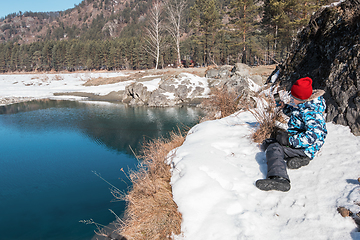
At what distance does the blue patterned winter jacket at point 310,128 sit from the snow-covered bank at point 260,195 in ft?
0.76

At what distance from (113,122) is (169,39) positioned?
51.1m

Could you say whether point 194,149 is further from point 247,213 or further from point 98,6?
point 98,6

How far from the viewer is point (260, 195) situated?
2.58 metres

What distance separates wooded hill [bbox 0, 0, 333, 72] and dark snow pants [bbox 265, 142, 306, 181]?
2.55 meters

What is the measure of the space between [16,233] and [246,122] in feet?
17.8

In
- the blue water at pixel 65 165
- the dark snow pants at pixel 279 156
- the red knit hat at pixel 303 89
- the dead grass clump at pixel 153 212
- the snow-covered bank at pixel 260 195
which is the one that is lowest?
the blue water at pixel 65 165

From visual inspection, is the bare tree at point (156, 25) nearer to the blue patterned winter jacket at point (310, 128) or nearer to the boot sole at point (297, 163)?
the blue patterned winter jacket at point (310, 128)

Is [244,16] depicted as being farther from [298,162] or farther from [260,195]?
[260,195]

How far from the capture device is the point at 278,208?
2373 millimetres

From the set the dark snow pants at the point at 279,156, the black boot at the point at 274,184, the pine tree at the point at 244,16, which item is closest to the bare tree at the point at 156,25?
the pine tree at the point at 244,16

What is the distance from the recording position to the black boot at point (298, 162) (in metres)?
2.86

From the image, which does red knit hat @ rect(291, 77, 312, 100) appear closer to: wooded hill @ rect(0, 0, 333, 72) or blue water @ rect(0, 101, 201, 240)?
wooded hill @ rect(0, 0, 333, 72)

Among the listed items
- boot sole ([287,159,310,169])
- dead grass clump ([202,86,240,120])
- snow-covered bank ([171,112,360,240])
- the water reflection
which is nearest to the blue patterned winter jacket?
boot sole ([287,159,310,169])

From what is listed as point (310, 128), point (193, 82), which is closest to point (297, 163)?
point (310, 128)
